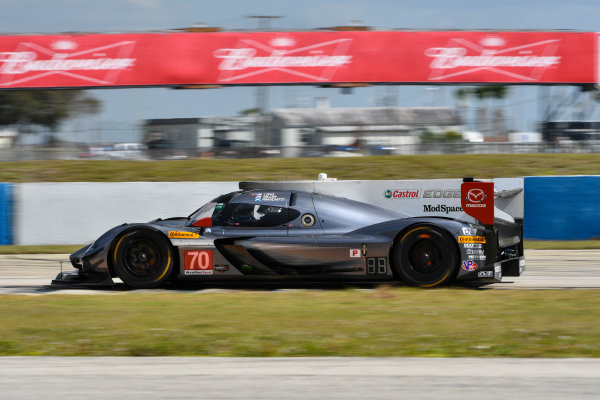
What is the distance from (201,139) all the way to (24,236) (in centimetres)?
955

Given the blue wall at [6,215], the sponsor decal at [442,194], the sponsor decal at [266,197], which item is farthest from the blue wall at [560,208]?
the blue wall at [6,215]

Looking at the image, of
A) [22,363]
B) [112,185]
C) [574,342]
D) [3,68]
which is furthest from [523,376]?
[3,68]

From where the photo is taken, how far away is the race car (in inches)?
324

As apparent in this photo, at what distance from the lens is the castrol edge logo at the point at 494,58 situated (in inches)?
1092

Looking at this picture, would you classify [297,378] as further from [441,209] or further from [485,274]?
[441,209]

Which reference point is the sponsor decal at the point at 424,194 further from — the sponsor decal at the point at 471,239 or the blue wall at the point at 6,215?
the blue wall at the point at 6,215

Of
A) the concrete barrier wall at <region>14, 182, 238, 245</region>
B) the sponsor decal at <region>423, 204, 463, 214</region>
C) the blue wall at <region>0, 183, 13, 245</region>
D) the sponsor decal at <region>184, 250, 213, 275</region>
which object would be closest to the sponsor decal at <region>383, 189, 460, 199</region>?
the sponsor decal at <region>423, 204, 463, 214</region>

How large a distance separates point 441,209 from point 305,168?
1424 centimetres

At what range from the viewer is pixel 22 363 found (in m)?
4.96

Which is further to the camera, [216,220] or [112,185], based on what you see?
[112,185]

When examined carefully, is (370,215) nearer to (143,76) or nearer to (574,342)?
(574,342)

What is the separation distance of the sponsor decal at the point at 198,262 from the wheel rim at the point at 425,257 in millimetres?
2160

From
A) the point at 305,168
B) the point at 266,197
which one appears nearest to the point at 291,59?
the point at 305,168

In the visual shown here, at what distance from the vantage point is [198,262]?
8.56m
